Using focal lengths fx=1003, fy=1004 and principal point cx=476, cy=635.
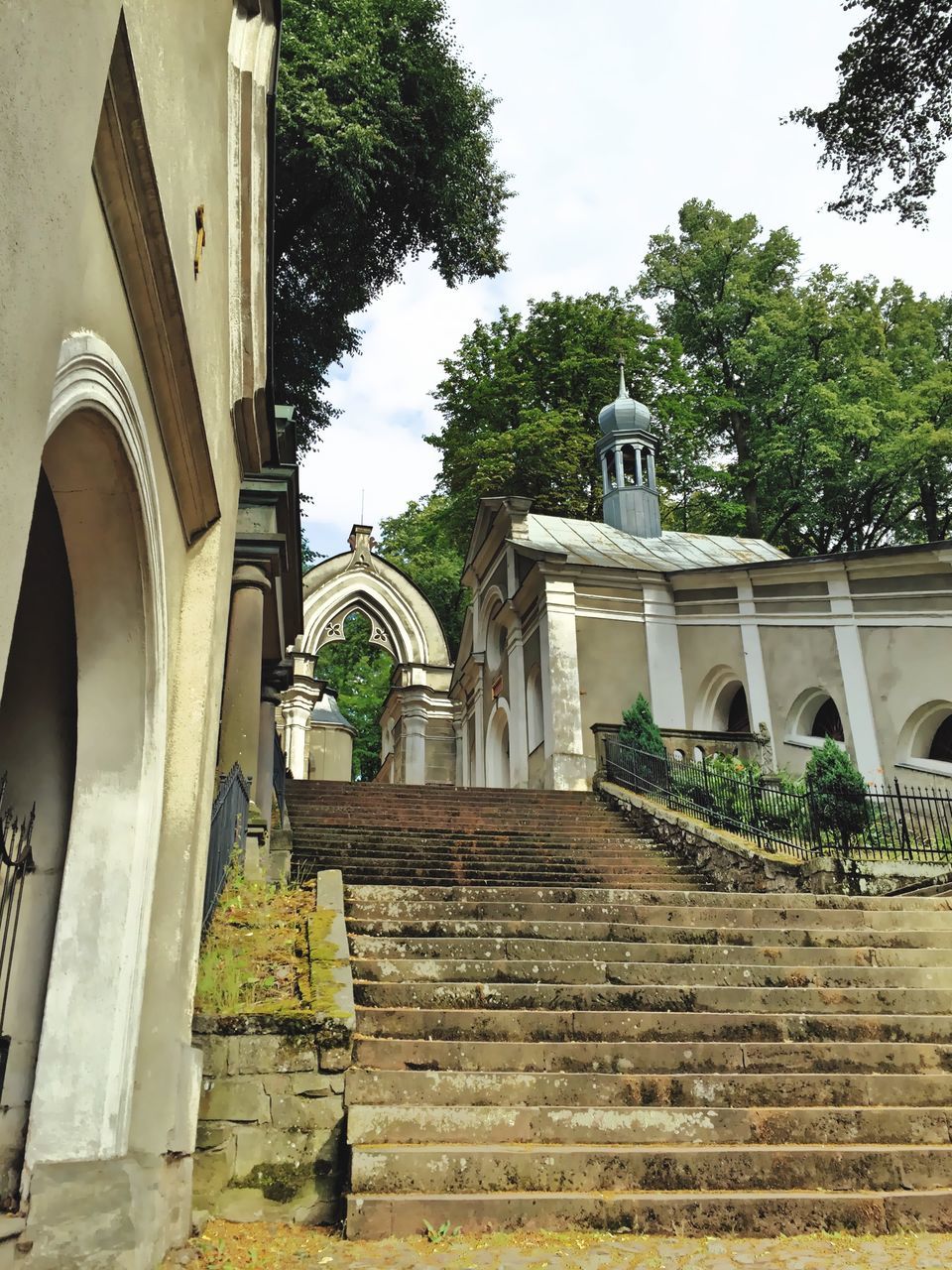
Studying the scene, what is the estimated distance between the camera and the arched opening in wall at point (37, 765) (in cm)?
459

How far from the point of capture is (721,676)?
821 inches

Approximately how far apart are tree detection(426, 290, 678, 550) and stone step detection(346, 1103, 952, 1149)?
83.8 feet

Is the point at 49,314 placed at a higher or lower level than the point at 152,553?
lower

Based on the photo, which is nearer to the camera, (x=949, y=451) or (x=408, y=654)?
(x=949, y=451)

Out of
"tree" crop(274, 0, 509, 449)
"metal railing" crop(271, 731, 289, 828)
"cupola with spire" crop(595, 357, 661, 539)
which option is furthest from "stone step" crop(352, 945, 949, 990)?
"cupola with spire" crop(595, 357, 661, 539)

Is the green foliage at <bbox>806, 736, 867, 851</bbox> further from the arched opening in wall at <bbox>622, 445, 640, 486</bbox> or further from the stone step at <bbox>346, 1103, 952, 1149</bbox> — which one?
the arched opening in wall at <bbox>622, 445, 640, 486</bbox>

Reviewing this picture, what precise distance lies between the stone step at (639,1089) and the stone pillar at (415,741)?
78.1 ft

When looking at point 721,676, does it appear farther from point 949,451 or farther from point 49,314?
point 49,314

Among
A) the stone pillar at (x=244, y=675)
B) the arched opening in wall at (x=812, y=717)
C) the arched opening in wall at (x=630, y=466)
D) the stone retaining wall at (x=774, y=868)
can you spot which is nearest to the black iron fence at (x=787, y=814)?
the stone retaining wall at (x=774, y=868)

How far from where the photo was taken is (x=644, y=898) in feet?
30.1

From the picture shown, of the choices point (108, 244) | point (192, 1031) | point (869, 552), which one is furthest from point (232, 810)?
point (869, 552)

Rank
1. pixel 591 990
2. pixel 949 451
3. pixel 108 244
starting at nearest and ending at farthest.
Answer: pixel 108 244, pixel 591 990, pixel 949 451

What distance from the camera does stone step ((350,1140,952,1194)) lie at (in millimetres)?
4914

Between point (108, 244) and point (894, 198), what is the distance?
8.42 m
